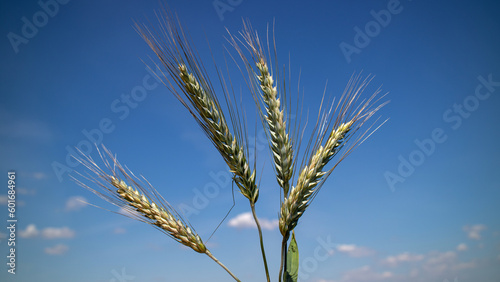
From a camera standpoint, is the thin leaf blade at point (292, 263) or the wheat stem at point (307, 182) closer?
the wheat stem at point (307, 182)

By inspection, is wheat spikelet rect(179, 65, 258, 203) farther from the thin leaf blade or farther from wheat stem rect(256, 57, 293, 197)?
the thin leaf blade

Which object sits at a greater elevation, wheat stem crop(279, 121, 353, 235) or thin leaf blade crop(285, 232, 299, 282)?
wheat stem crop(279, 121, 353, 235)

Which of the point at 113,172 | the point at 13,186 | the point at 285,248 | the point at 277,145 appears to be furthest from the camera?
the point at 13,186

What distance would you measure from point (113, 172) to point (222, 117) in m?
0.83

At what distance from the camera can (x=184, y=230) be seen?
6.32 ft

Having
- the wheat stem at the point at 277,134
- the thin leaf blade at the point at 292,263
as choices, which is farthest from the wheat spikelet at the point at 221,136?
the thin leaf blade at the point at 292,263

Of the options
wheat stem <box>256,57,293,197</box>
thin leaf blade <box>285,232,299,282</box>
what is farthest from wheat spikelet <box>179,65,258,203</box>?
thin leaf blade <box>285,232,299,282</box>

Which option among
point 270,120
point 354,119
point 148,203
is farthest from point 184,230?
point 354,119

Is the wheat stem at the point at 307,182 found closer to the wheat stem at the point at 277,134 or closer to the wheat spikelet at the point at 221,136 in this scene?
the wheat stem at the point at 277,134

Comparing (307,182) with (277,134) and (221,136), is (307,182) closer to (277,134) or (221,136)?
(277,134)

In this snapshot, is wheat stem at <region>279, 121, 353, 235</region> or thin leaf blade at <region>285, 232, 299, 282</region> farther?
thin leaf blade at <region>285, 232, 299, 282</region>

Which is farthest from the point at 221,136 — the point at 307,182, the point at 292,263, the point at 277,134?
the point at 292,263

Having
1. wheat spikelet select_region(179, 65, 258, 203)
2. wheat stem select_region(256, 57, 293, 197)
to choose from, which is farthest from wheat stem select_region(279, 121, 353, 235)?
wheat spikelet select_region(179, 65, 258, 203)

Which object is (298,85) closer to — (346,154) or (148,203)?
(346,154)
